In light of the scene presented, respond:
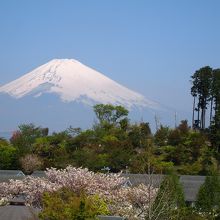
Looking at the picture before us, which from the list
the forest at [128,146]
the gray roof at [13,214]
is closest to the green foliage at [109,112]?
the forest at [128,146]

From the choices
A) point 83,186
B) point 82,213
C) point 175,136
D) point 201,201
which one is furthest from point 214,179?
point 175,136

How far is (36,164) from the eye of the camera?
55.8m

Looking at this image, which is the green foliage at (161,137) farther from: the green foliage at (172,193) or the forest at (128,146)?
the green foliage at (172,193)

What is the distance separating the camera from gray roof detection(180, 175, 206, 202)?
42.1m

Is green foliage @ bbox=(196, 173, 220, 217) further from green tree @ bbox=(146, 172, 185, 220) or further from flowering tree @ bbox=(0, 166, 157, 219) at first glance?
flowering tree @ bbox=(0, 166, 157, 219)

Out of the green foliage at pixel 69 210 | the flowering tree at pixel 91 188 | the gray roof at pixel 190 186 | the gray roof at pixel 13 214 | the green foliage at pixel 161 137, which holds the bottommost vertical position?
the gray roof at pixel 13 214

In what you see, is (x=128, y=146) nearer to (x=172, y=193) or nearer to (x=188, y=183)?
(x=188, y=183)

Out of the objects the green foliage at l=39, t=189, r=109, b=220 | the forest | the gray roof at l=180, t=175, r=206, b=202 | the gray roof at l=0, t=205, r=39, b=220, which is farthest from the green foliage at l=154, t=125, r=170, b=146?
the green foliage at l=39, t=189, r=109, b=220

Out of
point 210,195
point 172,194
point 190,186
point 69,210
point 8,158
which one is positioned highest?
point 8,158

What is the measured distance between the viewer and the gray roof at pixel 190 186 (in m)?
42.1

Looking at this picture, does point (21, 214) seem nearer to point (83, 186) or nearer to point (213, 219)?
point (83, 186)

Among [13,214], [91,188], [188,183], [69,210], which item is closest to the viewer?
[69,210]

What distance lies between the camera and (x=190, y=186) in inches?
1690

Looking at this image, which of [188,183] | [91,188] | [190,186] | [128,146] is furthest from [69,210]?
[128,146]
